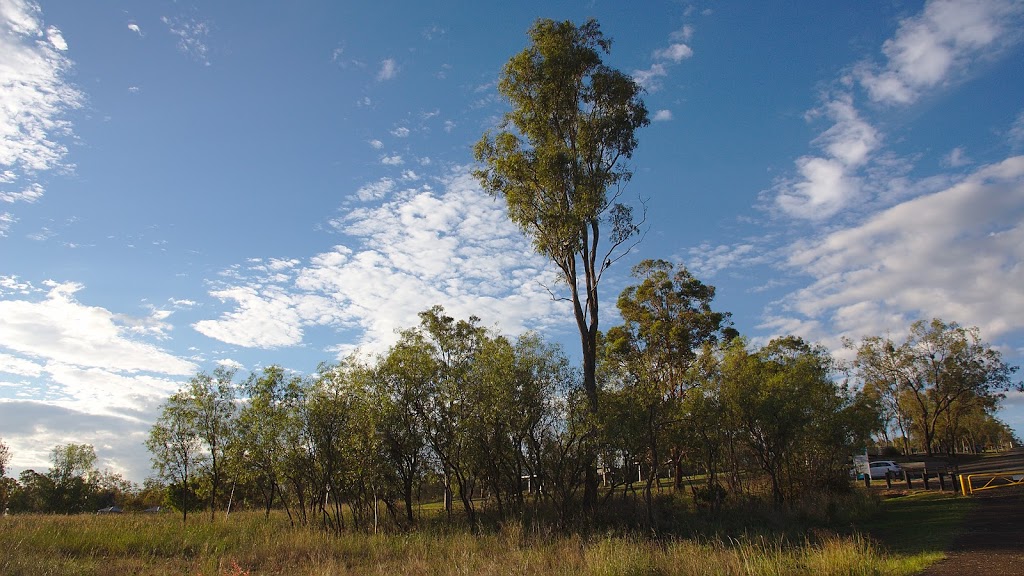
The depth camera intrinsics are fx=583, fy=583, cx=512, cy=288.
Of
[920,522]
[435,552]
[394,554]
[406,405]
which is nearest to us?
[435,552]

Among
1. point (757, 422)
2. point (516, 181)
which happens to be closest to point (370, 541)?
point (516, 181)

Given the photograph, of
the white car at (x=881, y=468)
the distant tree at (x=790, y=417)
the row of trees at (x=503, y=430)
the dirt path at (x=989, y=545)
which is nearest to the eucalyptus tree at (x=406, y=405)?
the row of trees at (x=503, y=430)

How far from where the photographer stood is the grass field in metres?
10.9

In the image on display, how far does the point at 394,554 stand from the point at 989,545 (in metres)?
14.1

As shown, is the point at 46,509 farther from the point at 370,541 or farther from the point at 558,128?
the point at 558,128

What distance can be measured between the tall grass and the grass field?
1.2 inches

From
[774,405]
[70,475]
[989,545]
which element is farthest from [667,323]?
[70,475]

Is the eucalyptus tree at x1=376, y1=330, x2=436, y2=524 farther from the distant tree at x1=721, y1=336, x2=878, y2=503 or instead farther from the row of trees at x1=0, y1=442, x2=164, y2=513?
the row of trees at x1=0, y1=442, x2=164, y2=513

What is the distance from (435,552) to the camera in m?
14.5

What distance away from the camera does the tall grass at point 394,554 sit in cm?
1081

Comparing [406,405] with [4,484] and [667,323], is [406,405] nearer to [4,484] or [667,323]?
[667,323]

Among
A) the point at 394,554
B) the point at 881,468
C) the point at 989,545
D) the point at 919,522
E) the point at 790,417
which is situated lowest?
the point at 881,468

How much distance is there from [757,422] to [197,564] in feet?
69.1

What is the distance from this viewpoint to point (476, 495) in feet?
113
